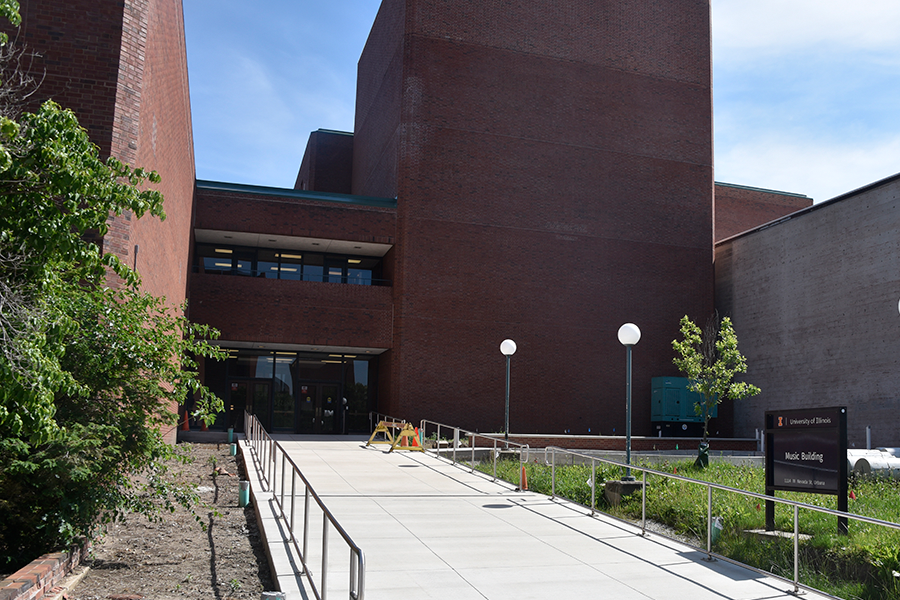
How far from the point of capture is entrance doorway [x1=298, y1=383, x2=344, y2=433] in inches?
1167

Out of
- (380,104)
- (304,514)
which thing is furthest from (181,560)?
(380,104)

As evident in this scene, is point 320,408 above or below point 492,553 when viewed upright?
above

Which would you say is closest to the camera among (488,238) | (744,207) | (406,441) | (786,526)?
(786,526)

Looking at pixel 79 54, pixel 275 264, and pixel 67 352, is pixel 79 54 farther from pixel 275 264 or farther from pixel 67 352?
pixel 275 264

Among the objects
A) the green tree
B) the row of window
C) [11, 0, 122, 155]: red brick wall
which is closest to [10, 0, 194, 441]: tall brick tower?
[11, 0, 122, 155]: red brick wall

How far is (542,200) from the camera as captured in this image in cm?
2961

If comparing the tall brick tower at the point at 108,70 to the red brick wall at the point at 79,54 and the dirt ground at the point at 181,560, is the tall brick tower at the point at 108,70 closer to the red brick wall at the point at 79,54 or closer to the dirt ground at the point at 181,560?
the red brick wall at the point at 79,54

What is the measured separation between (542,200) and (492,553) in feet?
72.7

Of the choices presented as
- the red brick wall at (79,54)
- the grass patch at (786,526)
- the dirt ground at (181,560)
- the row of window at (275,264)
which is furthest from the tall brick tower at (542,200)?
the dirt ground at (181,560)

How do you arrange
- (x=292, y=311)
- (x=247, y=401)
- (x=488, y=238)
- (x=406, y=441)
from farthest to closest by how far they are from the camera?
(x=247, y=401), (x=488, y=238), (x=292, y=311), (x=406, y=441)

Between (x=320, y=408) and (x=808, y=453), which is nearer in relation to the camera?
(x=808, y=453)

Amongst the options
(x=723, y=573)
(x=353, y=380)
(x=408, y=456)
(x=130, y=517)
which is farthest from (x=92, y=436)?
(x=353, y=380)

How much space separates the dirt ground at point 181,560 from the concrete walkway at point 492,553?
1.23ft

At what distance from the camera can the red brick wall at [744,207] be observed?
139 ft
